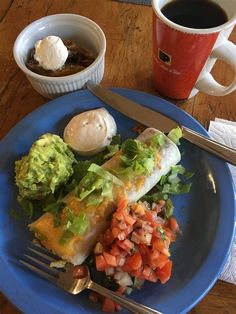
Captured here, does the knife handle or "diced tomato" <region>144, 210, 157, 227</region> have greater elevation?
the knife handle

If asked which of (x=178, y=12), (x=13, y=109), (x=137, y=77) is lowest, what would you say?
(x=13, y=109)

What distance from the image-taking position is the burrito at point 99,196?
78 cm

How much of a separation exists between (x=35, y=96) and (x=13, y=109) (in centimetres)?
7

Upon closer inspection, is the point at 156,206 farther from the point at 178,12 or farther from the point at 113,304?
the point at 178,12

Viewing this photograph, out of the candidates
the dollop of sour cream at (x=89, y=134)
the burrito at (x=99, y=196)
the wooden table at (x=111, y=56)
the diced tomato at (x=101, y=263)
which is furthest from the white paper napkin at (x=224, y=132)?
the diced tomato at (x=101, y=263)

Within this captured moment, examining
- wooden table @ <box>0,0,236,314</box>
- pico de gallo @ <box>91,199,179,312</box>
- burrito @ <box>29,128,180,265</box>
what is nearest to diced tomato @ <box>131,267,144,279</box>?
pico de gallo @ <box>91,199,179,312</box>

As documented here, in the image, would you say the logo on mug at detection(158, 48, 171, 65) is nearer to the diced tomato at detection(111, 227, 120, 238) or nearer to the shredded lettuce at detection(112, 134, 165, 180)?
the shredded lettuce at detection(112, 134, 165, 180)

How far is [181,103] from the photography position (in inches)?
41.2

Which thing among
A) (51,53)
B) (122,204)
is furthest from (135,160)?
(51,53)

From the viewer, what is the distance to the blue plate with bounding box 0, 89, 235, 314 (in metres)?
0.75

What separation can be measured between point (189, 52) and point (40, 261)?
55 centimetres

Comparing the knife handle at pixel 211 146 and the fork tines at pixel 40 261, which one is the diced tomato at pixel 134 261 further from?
the knife handle at pixel 211 146

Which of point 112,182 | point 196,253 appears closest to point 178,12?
point 112,182

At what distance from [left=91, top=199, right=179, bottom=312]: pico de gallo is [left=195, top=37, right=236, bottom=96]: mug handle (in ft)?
1.22
